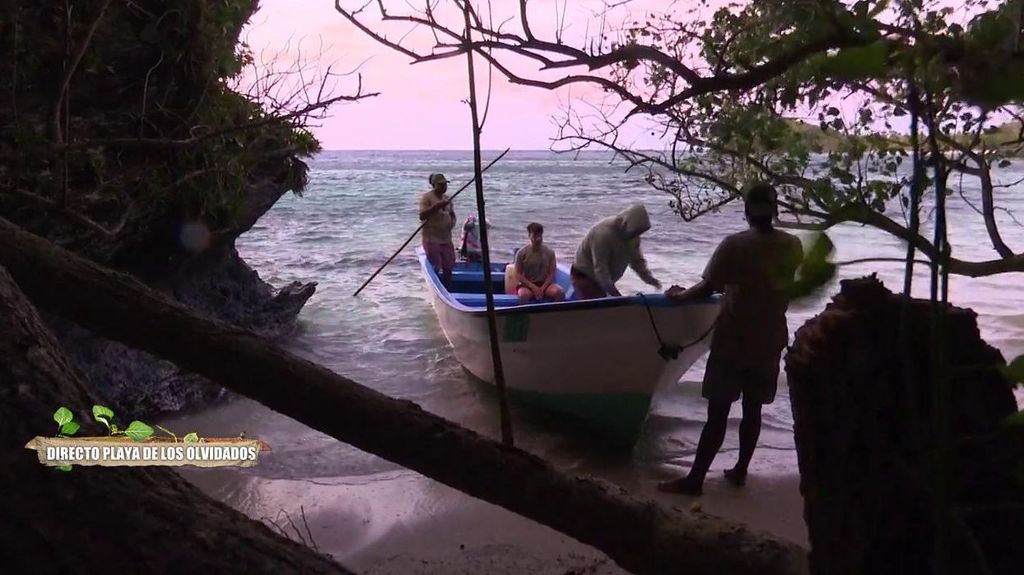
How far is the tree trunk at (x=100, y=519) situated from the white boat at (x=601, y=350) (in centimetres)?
351

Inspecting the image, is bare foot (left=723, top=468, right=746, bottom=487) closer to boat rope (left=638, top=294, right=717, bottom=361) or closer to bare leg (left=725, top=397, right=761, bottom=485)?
bare leg (left=725, top=397, right=761, bottom=485)

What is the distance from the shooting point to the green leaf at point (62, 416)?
1.37 meters

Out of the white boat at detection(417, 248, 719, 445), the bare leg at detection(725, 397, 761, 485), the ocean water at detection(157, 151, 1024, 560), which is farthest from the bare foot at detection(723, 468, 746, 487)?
the white boat at detection(417, 248, 719, 445)

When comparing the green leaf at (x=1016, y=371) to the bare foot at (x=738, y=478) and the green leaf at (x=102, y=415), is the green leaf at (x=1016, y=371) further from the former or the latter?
the bare foot at (x=738, y=478)

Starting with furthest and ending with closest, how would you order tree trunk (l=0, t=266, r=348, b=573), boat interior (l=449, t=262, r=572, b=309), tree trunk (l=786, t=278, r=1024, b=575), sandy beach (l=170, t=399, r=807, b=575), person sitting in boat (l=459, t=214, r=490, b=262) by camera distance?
1. person sitting in boat (l=459, t=214, r=490, b=262)
2. boat interior (l=449, t=262, r=572, b=309)
3. sandy beach (l=170, t=399, r=807, b=575)
4. tree trunk (l=0, t=266, r=348, b=573)
5. tree trunk (l=786, t=278, r=1024, b=575)

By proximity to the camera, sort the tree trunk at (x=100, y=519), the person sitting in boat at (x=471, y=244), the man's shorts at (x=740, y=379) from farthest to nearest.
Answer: the person sitting in boat at (x=471, y=244), the man's shorts at (x=740, y=379), the tree trunk at (x=100, y=519)

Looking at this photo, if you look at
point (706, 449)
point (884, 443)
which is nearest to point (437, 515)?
point (706, 449)

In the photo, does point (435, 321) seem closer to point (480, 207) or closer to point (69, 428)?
point (480, 207)

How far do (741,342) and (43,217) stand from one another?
4267 millimetres

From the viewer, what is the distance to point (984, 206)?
1.50 m

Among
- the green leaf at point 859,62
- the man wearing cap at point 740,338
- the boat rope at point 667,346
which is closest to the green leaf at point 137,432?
the green leaf at point 859,62

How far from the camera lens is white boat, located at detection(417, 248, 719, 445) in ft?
15.5

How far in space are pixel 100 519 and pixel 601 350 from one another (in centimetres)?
395

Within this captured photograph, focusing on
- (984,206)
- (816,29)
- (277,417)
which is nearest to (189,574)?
(816,29)
